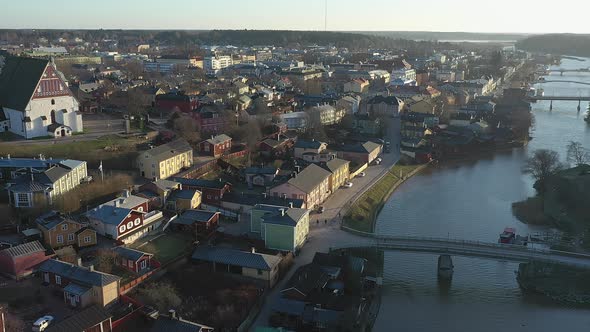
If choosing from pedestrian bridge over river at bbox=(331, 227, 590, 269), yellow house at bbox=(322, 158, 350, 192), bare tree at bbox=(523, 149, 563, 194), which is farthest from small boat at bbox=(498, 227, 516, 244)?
yellow house at bbox=(322, 158, 350, 192)

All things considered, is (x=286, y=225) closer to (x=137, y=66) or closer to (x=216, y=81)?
(x=216, y=81)


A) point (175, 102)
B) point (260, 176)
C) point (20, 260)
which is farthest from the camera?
point (175, 102)

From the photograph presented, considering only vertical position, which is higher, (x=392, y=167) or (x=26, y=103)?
→ (x=26, y=103)

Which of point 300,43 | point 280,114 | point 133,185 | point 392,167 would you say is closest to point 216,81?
point 280,114

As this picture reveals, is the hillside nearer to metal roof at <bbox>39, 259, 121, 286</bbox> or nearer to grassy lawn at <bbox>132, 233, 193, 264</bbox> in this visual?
grassy lawn at <bbox>132, 233, 193, 264</bbox>

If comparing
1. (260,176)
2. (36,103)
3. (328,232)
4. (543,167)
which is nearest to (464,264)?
(328,232)

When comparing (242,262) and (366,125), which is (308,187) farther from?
(366,125)

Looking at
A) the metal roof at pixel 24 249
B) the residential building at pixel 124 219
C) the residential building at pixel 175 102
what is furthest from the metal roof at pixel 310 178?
the residential building at pixel 175 102
